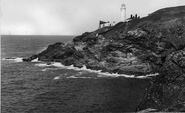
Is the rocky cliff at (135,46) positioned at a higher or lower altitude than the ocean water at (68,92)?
higher

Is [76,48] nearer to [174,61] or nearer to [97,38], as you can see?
[97,38]

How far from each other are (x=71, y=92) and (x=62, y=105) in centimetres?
987

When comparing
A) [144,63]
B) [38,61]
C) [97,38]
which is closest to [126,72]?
[144,63]

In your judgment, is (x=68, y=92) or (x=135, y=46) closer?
(x=68, y=92)

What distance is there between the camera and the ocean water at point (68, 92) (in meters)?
46.2

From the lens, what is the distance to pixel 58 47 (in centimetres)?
10806

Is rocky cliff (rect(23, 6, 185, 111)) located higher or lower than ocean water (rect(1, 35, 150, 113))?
higher

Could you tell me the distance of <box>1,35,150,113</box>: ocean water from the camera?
152ft

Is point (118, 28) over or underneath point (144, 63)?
over

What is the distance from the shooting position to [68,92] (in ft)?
187

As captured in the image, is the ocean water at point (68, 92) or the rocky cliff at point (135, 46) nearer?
the ocean water at point (68, 92)

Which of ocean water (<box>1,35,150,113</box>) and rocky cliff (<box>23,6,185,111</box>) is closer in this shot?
ocean water (<box>1,35,150,113</box>)

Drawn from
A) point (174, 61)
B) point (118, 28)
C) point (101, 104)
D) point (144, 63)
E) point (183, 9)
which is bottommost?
point (101, 104)

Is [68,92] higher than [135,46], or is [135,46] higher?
[135,46]
